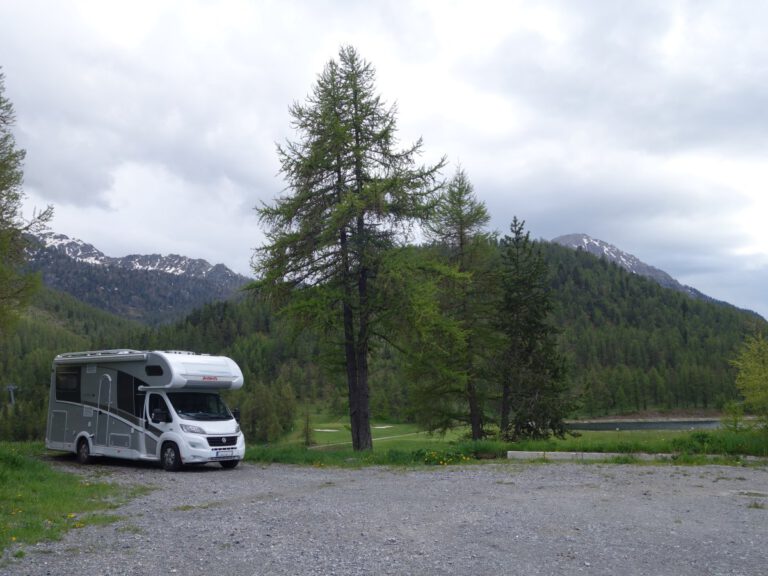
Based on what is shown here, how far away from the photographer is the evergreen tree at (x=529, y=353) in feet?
75.4

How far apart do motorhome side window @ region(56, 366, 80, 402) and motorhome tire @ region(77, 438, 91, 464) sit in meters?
1.29

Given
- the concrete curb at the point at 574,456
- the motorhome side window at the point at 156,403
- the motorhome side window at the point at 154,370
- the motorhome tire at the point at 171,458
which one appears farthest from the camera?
the motorhome side window at the point at 154,370

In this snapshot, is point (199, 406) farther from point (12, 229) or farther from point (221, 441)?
point (12, 229)

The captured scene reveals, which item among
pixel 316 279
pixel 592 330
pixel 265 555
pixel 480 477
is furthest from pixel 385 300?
pixel 592 330

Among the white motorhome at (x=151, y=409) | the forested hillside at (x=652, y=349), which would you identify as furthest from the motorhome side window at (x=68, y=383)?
the forested hillside at (x=652, y=349)

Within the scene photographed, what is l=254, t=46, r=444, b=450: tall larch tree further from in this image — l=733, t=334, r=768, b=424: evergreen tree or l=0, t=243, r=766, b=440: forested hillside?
l=0, t=243, r=766, b=440: forested hillside

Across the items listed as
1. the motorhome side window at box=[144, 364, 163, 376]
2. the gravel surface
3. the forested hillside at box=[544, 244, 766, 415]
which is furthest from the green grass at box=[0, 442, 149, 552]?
the forested hillside at box=[544, 244, 766, 415]

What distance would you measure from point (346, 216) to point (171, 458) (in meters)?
8.23

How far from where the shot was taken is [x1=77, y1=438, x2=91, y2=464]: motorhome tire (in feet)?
60.5

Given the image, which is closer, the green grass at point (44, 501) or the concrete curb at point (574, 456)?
the green grass at point (44, 501)

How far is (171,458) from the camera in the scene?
54.3 ft

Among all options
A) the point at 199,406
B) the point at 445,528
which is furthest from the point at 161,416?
the point at 445,528

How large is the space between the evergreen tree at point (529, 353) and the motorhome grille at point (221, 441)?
10.4 metres

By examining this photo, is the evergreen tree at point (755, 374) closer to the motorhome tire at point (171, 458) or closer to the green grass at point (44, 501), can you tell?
the motorhome tire at point (171, 458)
